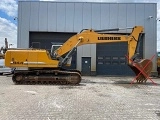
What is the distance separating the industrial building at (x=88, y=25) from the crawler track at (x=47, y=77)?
8958mm

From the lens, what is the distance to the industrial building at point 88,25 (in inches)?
982

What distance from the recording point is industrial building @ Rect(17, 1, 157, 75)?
24.9 m

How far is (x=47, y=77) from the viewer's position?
53.1ft

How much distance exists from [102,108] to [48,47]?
56.9 feet

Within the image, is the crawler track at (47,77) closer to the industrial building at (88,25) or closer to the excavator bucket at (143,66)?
the excavator bucket at (143,66)

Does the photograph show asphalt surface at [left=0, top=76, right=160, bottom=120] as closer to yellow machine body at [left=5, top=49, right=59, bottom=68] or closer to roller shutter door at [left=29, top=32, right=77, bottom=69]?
yellow machine body at [left=5, top=49, right=59, bottom=68]

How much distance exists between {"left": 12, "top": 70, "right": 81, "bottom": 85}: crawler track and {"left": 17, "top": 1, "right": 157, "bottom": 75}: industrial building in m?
8.96

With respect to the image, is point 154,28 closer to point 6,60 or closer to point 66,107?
point 6,60

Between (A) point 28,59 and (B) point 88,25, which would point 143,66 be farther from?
(B) point 88,25

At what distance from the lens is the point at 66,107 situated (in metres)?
8.80

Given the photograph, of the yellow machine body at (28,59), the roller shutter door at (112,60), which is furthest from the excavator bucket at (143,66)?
the roller shutter door at (112,60)

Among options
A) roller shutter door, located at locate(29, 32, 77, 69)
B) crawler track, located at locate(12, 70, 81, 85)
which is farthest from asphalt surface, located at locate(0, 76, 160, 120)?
roller shutter door, located at locate(29, 32, 77, 69)

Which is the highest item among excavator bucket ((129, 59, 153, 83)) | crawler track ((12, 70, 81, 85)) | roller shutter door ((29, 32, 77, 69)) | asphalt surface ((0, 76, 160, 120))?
roller shutter door ((29, 32, 77, 69))

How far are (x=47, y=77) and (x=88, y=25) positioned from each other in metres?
10.7
